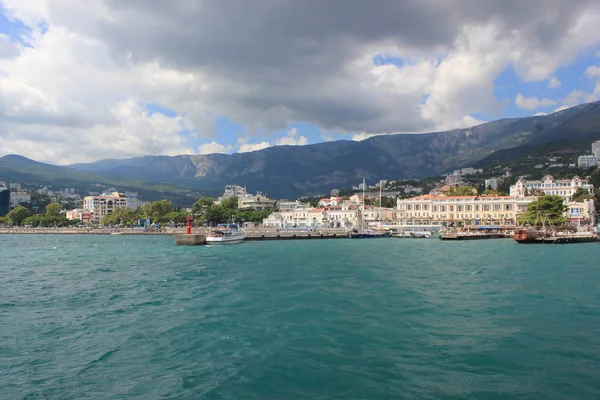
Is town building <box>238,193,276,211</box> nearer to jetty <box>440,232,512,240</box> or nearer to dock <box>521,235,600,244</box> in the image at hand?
jetty <box>440,232,512,240</box>

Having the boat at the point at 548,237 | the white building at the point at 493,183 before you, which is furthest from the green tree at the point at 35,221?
the white building at the point at 493,183

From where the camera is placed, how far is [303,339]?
12.3 metres

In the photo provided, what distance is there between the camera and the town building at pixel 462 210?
99.1m

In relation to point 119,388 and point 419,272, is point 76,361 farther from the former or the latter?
point 419,272

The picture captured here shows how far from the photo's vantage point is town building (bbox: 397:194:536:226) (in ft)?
325

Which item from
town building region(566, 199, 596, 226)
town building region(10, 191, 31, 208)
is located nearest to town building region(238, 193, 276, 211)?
town building region(10, 191, 31, 208)

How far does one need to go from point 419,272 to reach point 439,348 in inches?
630

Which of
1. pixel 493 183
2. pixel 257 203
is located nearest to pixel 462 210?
pixel 257 203

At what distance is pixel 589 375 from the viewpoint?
30.7 feet

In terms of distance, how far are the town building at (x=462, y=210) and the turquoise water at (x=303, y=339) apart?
81287mm

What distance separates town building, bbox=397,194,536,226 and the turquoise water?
81.3m

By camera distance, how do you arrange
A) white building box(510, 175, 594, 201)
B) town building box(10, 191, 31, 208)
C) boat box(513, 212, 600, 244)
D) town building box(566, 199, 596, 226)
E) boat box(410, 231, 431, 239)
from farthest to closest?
town building box(10, 191, 31, 208) < white building box(510, 175, 594, 201) < town building box(566, 199, 596, 226) < boat box(410, 231, 431, 239) < boat box(513, 212, 600, 244)

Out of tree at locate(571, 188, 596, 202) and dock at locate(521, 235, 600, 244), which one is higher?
tree at locate(571, 188, 596, 202)

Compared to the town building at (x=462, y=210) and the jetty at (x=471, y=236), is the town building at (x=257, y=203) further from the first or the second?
the jetty at (x=471, y=236)
